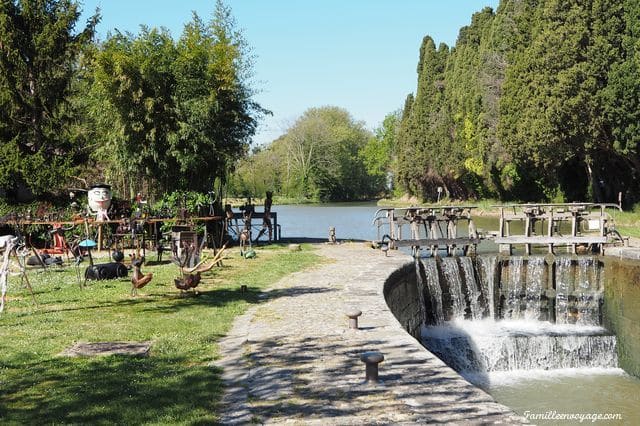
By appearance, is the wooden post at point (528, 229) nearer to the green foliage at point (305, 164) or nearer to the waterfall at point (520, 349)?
the waterfall at point (520, 349)

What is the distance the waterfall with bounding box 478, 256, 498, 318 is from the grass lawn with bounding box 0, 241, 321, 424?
24.9ft

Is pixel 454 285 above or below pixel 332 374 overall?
below

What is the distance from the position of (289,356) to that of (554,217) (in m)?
16.7

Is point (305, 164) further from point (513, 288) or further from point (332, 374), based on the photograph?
point (332, 374)

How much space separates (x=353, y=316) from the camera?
375 inches

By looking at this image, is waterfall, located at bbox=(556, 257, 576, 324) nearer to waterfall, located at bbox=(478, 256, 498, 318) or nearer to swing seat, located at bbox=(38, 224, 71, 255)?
waterfall, located at bbox=(478, 256, 498, 318)

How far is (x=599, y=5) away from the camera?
31031 millimetres

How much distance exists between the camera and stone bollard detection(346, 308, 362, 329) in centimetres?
952

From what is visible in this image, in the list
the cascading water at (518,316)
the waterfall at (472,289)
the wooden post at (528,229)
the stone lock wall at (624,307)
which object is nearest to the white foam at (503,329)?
the cascading water at (518,316)

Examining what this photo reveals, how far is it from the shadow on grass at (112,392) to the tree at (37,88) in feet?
58.0

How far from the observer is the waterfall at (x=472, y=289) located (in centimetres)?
1920

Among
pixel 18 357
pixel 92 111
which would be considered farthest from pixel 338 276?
pixel 92 111

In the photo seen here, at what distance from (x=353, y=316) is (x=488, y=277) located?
1155 centimetres

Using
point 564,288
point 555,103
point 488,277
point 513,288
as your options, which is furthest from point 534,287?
point 555,103
